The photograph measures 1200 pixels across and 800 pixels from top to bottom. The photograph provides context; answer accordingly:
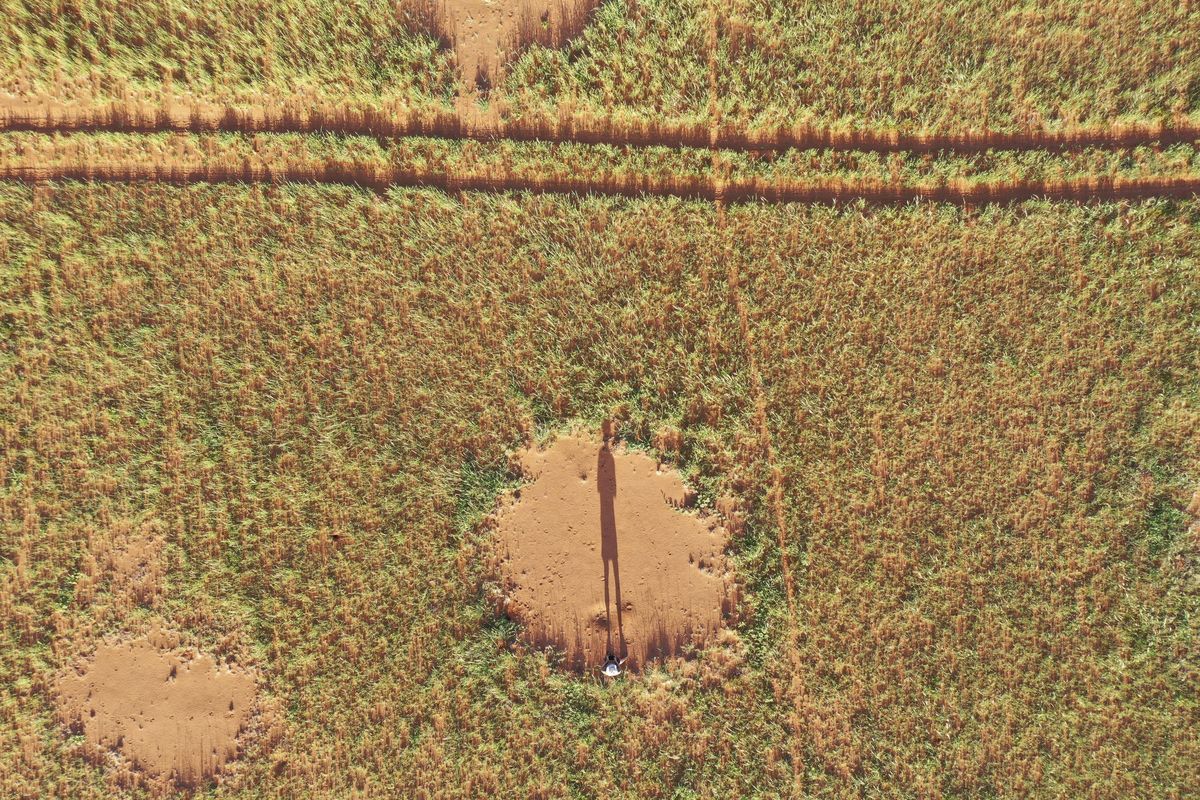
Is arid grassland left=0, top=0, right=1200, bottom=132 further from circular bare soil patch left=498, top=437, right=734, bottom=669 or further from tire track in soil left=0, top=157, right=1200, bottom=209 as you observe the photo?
circular bare soil patch left=498, top=437, right=734, bottom=669

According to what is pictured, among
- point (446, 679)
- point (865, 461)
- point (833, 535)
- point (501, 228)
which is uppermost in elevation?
point (501, 228)

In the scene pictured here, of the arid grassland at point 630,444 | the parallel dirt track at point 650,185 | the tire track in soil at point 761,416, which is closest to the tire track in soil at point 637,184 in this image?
the parallel dirt track at point 650,185

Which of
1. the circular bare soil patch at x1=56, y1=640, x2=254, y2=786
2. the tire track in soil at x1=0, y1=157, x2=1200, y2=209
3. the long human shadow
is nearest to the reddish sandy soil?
the tire track in soil at x1=0, y1=157, x2=1200, y2=209

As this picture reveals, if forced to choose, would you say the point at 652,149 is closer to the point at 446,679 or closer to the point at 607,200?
the point at 607,200

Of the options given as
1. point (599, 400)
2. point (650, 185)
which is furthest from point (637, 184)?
point (599, 400)

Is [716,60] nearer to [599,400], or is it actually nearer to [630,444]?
[599,400]

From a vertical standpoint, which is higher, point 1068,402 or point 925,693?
point 1068,402

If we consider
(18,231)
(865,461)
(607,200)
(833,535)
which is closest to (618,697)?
(833,535)
